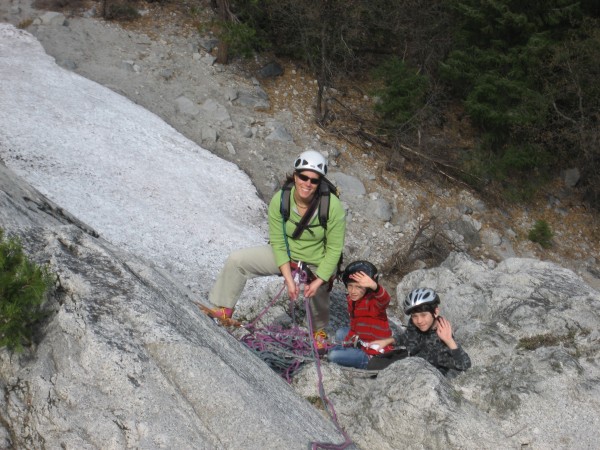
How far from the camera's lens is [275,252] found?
21.9ft

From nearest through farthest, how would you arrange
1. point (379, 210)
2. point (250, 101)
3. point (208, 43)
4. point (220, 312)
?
1. point (220, 312)
2. point (379, 210)
3. point (250, 101)
4. point (208, 43)

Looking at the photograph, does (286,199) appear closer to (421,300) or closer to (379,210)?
(421,300)

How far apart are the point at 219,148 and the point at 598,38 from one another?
1141 cm

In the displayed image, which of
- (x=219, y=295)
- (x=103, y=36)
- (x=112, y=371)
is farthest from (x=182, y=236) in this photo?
(x=103, y=36)

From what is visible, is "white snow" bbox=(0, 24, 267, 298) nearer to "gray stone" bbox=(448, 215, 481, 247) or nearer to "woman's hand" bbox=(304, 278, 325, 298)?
"woman's hand" bbox=(304, 278, 325, 298)

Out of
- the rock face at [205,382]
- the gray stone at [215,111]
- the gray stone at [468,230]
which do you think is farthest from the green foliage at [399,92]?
the rock face at [205,382]

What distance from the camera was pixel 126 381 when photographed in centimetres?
409

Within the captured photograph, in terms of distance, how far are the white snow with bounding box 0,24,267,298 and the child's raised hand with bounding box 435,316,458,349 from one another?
15.9ft

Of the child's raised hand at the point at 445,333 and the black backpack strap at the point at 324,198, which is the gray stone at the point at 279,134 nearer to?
the black backpack strap at the point at 324,198

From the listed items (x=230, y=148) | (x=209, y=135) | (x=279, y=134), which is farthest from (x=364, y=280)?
(x=279, y=134)

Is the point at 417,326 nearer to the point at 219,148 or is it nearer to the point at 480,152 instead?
the point at 219,148

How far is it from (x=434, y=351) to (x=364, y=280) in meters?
1.06

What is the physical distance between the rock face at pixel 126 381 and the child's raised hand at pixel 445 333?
1658 millimetres

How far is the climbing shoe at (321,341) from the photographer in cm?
665
